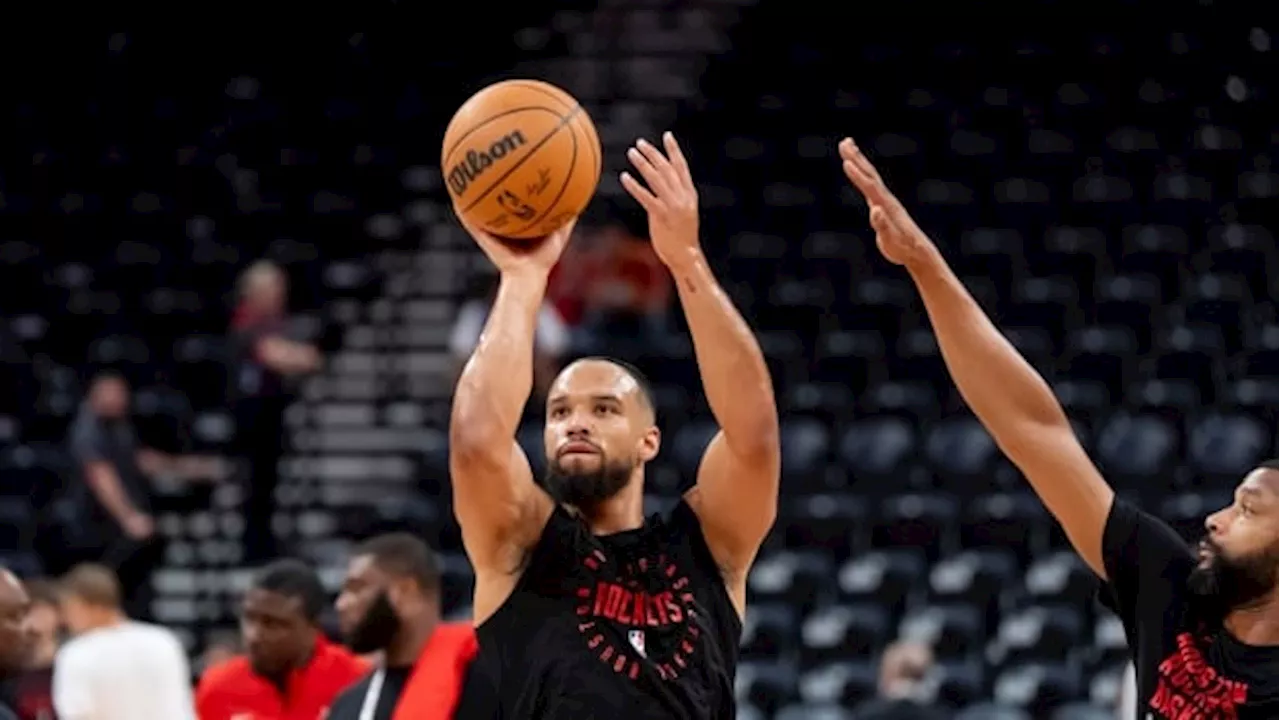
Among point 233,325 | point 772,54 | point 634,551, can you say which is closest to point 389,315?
point 233,325

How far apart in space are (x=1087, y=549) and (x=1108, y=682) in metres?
5.87

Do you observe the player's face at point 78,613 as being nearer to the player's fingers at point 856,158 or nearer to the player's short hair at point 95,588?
the player's short hair at point 95,588

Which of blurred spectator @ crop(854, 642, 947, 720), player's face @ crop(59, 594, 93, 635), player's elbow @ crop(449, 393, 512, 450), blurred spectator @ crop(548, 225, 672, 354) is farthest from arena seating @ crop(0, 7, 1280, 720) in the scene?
player's elbow @ crop(449, 393, 512, 450)

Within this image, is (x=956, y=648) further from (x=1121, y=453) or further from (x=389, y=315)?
(x=389, y=315)

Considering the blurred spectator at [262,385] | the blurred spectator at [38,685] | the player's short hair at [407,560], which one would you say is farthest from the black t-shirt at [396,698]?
the blurred spectator at [262,385]

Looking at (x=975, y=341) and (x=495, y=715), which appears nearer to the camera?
(x=975, y=341)

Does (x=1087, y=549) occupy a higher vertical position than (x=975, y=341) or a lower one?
lower

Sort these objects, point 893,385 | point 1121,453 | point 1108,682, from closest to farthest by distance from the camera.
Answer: point 1108,682
point 1121,453
point 893,385

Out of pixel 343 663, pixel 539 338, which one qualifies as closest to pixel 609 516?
pixel 343 663

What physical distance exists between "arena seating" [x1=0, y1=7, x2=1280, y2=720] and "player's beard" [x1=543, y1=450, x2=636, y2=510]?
18.2 ft

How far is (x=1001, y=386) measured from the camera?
5.13m

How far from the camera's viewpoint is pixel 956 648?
1095 centimetres

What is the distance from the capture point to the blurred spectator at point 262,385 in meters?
12.7

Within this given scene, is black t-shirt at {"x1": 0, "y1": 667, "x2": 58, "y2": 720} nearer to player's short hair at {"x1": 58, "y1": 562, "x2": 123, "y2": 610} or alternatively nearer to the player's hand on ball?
player's short hair at {"x1": 58, "y1": 562, "x2": 123, "y2": 610}
